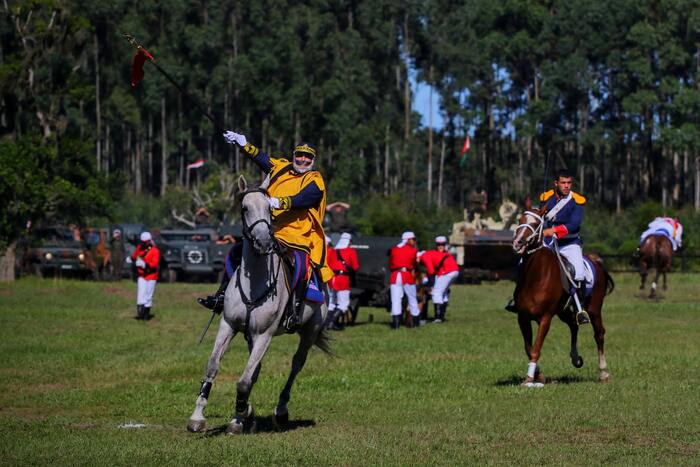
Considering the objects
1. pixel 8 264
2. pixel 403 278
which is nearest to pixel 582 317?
pixel 403 278

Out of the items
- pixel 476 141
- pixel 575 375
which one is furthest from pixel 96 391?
pixel 476 141

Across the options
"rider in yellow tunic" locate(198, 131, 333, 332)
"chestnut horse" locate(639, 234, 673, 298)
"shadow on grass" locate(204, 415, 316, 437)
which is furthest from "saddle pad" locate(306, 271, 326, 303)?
"chestnut horse" locate(639, 234, 673, 298)

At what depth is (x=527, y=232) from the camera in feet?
55.8

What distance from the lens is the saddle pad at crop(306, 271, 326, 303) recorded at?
44.8ft

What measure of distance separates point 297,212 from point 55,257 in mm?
38087

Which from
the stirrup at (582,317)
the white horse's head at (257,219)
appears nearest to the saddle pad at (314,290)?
the white horse's head at (257,219)

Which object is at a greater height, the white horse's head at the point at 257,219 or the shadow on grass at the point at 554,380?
the white horse's head at the point at 257,219

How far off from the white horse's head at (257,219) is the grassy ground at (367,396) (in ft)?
5.84

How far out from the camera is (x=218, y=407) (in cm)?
1645

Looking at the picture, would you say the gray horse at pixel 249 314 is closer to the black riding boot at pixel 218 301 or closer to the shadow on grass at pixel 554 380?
the black riding boot at pixel 218 301

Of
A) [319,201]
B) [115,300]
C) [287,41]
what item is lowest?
[115,300]

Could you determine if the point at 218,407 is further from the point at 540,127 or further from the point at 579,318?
the point at 540,127

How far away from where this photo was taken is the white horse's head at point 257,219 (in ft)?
40.9

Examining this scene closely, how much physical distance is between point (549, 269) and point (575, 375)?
7.88ft
